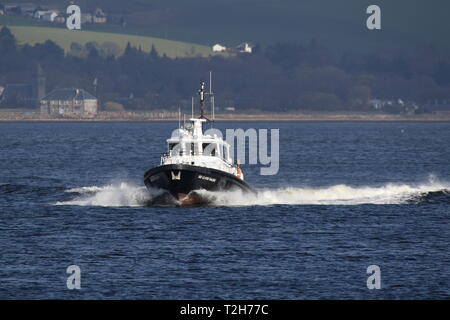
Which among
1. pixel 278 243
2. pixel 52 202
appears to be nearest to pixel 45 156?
pixel 52 202

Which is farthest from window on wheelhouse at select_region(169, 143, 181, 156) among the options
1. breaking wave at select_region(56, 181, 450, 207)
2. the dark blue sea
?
the dark blue sea

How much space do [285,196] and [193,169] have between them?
13413mm

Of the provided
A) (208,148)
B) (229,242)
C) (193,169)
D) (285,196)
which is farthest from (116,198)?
(229,242)

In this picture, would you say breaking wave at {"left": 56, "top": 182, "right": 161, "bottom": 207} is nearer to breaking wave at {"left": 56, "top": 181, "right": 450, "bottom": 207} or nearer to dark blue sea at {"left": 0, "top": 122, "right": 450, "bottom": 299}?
breaking wave at {"left": 56, "top": 181, "right": 450, "bottom": 207}

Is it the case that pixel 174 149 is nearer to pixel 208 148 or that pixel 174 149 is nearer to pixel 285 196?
pixel 208 148

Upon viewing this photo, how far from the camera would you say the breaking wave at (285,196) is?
67.1 metres

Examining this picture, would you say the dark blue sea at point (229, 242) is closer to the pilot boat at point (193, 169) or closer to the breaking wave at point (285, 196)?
Result: the breaking wave at point (285, 196)

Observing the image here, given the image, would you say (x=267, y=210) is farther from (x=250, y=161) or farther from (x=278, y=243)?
(x=250, y=161)

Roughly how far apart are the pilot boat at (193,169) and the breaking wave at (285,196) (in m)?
0.68

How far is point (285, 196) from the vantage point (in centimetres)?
7506

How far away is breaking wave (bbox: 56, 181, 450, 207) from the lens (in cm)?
6712

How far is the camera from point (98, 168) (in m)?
112

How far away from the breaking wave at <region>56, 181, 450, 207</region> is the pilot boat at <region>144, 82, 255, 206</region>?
68 centimetres

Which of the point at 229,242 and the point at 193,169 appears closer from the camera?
the point at 229,242
